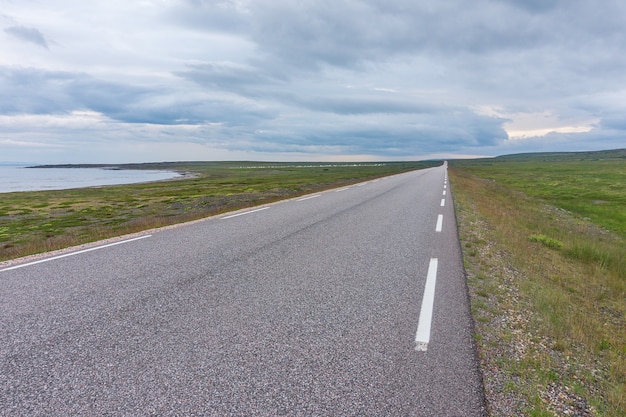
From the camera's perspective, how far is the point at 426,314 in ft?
15.1

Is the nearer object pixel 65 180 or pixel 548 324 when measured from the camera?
pixel 548 324

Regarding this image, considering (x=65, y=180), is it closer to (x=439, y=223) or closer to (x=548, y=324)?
(x=439, y=223)

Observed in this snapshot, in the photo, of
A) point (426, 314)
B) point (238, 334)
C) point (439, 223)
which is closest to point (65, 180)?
point (439, 223)

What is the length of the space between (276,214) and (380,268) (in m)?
7.46

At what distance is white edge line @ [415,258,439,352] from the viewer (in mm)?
3853

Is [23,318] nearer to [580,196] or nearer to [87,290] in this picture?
[87,290]

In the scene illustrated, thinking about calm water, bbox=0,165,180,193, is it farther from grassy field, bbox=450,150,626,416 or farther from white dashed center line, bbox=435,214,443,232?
grassy field, bbox=450,150,626,416

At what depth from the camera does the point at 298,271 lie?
636cm

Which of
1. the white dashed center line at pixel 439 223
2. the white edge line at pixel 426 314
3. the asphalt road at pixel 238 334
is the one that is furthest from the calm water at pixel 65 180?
the white edge line at pixel 426 314

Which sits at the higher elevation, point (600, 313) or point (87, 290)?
point (87, 290)

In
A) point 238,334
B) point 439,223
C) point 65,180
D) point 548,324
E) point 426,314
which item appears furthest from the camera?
point 65,180

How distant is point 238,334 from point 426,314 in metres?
2.35

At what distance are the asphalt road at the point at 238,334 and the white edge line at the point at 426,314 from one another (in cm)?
2

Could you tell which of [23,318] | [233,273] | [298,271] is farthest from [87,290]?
[298,271]
